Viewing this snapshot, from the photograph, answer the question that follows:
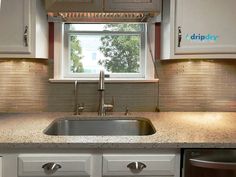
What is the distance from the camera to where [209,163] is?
1444 mm

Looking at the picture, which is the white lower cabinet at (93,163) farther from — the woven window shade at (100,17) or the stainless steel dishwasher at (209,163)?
the woven window shade at (100,17)

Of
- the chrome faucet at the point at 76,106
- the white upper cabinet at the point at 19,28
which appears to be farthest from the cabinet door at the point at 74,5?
the chrome faucet at the point at 76,106

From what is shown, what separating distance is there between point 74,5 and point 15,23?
0.39m

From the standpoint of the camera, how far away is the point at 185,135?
1.58 meters

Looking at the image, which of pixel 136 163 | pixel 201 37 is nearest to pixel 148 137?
pixel 136 163

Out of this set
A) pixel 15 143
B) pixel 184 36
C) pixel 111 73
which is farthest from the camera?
pixel 111 73

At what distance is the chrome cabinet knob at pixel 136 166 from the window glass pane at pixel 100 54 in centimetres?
104

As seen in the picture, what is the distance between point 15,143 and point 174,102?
1.29 m

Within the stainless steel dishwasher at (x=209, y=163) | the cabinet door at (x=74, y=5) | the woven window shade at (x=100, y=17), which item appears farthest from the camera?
the woven window shade at (x=100, y=17)

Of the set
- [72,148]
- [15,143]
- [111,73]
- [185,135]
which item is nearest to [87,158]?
[72,148]

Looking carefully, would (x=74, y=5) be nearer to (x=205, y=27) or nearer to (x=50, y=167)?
(x=205, y=27)

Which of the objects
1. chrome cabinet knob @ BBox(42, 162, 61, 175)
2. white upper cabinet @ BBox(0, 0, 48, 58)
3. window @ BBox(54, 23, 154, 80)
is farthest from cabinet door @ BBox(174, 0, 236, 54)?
chrome cabinet knob @ BBox(42, 162, 61, 175)

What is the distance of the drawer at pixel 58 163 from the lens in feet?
4.82

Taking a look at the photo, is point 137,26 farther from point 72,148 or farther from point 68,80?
point 72,148
